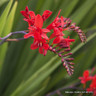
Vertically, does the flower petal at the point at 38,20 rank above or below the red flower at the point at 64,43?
above

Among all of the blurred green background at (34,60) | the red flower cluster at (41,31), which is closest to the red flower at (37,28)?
the red flower cluster at (41,31)

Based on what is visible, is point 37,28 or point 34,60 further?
point 34,60

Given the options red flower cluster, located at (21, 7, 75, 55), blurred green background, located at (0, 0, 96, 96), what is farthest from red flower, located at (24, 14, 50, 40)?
blurred green background, located at (0, 0, 96, 96)

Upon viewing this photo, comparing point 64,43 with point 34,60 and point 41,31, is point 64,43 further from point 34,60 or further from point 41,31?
point 34,60

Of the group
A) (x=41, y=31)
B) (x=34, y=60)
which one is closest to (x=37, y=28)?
(x=41, y=31)

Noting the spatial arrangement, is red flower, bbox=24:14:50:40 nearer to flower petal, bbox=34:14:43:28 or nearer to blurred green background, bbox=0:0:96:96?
flower petal, bbox=34:14:43:28

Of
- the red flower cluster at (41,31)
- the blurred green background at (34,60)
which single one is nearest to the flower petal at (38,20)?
the red flower cluster at (41,31)

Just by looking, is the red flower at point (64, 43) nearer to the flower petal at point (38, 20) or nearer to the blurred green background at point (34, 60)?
the flower petal at point (38, 20)

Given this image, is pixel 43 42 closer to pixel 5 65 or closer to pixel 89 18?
pixel 5 65

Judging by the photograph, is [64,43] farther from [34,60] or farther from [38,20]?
[34,60]

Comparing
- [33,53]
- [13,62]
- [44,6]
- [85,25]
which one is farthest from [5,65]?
[85,25]

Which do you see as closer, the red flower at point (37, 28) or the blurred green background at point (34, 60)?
the red flower at point (37, 28)

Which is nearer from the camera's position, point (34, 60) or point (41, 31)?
point (41, 31)
